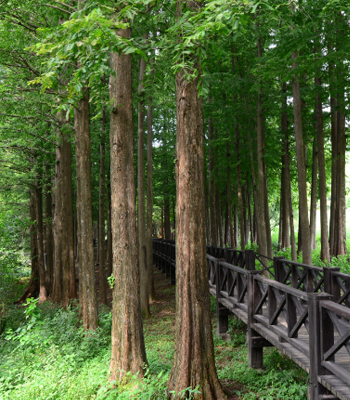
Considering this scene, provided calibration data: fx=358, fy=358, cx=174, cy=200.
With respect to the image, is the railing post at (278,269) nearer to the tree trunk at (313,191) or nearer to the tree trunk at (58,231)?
the tree trunk at (313,191)

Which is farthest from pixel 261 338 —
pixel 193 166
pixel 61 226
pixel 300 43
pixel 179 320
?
pixel 61 226

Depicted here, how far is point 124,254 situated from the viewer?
649 centimetres

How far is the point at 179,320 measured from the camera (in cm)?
532

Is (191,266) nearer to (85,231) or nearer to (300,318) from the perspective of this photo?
(300,318)

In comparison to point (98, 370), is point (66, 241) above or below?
above

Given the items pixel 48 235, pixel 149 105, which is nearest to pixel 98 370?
pixel 149 105

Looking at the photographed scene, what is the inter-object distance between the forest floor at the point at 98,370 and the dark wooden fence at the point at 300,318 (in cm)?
58

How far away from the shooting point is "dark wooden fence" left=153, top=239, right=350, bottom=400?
14.0 feet

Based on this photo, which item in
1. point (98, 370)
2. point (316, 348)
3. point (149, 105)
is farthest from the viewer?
point (149, 105)

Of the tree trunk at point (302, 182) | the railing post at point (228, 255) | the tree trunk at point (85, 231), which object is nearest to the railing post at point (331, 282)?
the tree trunk at point (302, 182)

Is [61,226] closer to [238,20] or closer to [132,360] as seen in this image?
[132,360]

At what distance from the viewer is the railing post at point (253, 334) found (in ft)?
22.7

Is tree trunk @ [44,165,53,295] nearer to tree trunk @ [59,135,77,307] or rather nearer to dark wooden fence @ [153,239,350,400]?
tree trunk @ [59,135,77,307]

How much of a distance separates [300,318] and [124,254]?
3.12m
